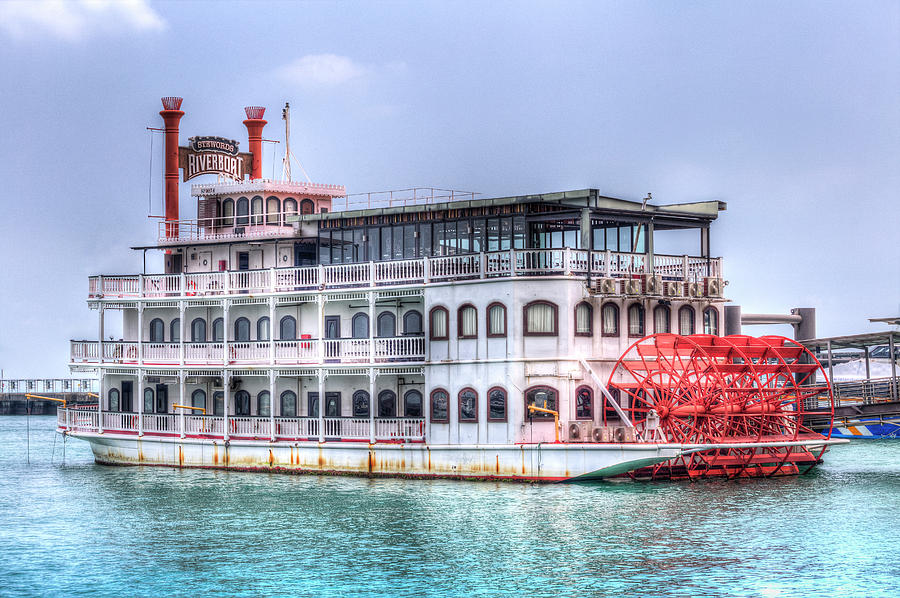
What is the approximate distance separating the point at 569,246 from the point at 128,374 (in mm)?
17000

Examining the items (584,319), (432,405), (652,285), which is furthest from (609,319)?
(432,405)

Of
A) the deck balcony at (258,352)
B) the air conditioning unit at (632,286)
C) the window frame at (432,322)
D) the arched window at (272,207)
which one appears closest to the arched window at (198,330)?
the deck balcony at (258,352)

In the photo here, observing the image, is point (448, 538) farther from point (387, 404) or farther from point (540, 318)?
point (387, 404)

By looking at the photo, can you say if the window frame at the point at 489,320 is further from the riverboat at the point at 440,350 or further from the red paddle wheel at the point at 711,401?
the red paddle wheel at the point at 711,401

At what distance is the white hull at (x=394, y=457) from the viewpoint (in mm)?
34750

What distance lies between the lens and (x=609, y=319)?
3750 cm

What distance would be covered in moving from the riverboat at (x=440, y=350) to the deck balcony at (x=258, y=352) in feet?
0.23

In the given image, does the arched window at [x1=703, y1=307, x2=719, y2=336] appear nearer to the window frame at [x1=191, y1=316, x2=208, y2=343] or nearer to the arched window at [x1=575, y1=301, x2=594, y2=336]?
the arched window at [x1=575, y1=301, x2=594, y2=336]

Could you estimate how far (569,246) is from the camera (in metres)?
38.7

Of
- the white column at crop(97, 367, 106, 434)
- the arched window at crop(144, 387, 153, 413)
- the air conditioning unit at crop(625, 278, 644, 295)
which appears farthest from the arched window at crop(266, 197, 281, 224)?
the air conditioning unit at crop(625, 278, 644, 295)

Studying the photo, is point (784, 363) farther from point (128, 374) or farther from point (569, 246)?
point (128, 374)

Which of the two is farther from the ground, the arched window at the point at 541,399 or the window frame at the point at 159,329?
the window frame at the point at 159,329

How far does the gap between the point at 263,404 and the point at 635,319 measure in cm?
1296

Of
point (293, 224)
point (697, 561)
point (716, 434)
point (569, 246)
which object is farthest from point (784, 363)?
point (293, 224)
